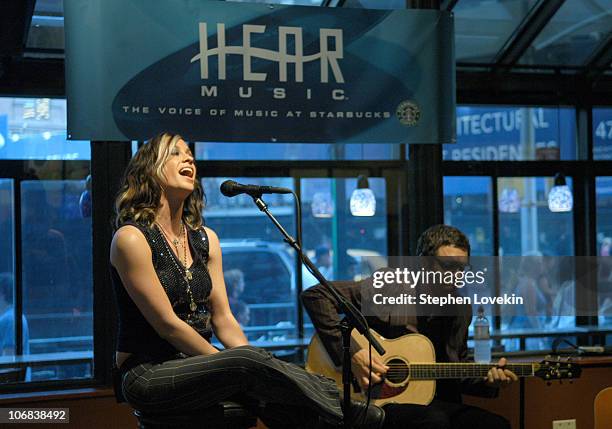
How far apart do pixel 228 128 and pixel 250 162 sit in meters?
1.40

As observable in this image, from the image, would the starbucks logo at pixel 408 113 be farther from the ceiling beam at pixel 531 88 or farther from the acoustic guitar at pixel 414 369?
the ceiling beam at pixel 531 88

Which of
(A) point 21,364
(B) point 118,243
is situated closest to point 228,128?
(B) point 118,243

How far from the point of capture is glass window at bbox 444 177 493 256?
582cm

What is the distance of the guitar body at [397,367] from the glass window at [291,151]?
69.0 inches

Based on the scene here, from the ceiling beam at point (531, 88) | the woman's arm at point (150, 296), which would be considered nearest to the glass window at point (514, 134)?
the ceiling beam at point (531, 88)

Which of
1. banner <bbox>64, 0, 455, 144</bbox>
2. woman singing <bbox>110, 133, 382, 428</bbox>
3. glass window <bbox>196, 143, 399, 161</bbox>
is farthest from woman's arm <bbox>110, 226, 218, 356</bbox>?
glass window <bbox>196, 143, 399, 161</bbox>

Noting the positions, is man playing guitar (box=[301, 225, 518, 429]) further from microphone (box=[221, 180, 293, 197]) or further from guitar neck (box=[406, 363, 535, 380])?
microphone (box=[221, 180, 293, 197])

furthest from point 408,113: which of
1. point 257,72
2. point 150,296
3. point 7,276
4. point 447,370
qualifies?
point 7,276

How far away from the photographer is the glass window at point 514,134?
5.83 m

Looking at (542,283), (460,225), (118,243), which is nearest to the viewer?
(118,243)

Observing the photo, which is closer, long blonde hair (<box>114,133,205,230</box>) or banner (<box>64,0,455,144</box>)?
long blonde hair (<box>114,133,205,230</box>)

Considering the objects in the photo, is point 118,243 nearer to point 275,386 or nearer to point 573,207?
point 275,386

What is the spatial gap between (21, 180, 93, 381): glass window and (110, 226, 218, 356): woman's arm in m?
2.06

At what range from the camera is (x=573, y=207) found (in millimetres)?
6008
